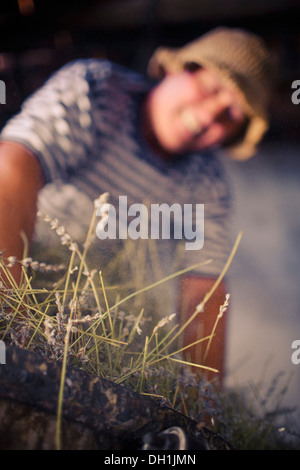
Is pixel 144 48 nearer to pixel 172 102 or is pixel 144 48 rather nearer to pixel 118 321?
pixel 172 102

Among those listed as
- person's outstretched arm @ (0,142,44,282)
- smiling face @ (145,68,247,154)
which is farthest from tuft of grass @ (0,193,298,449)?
smiling face @ (145,68,247,154)

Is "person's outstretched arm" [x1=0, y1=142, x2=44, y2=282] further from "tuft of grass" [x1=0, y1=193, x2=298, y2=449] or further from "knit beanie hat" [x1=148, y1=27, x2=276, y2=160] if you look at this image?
"knit beanie hat" [x1=148, y1=27, x2=276, y2=160]

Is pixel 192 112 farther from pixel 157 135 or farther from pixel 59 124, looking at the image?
pixel 59 124

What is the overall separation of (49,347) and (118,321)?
153mm

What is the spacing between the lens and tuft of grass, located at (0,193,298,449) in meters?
0.46

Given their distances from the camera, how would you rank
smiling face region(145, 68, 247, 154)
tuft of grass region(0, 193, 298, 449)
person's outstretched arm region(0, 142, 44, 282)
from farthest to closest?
smiling face region(145, 68, 247, 154), person's outstretched arm region(0, 142, 44, 282), tuft of grass region(0, 193, 298, 449)

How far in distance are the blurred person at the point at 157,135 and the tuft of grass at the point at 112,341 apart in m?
0.09

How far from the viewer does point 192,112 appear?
2.93 feet

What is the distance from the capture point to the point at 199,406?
0.54 meters

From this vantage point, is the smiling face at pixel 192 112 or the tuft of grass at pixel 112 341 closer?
the tuft of grass at pixel 112 341

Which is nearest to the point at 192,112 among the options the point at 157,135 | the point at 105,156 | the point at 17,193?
the point at 157,135

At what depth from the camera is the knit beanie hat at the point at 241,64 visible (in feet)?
2.48

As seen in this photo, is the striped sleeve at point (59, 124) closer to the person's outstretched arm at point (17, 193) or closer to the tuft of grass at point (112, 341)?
the person's outstretched arm at point (17, 193)

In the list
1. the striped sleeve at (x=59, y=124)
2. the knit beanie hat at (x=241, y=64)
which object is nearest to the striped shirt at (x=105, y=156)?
the striped sleeve at (x=59, y=124)
